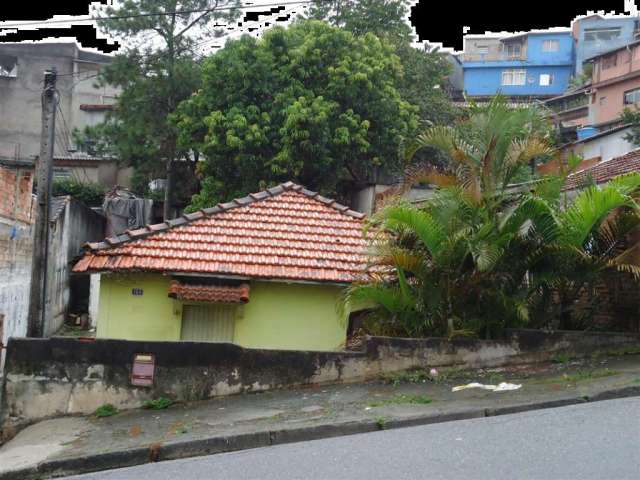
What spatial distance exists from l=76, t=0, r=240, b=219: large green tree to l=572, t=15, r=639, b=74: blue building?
32.2 m

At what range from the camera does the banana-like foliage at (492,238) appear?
10.4 meters

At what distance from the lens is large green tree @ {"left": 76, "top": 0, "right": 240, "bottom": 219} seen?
27625 millimetres

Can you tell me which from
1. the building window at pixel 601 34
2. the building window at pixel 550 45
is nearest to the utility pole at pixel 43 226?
the building window at pixel 601 34

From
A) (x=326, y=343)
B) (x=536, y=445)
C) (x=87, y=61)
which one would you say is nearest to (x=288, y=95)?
(x=326, y=343)

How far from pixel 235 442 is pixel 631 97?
38.2 meters

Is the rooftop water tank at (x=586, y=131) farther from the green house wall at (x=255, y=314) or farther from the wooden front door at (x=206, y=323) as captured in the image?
the wooden front door at (x=206, y=323)

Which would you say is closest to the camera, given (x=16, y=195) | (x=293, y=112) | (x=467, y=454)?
(x=467, y=454)

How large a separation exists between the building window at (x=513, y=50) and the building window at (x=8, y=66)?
35.4m

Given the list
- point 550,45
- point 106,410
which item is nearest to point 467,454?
point 106,410

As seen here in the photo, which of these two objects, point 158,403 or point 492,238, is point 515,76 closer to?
point 492,238

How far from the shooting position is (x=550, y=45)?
53.3 m

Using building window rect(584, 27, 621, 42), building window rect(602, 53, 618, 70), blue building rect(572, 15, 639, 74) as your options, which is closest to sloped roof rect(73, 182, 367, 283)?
building window rect(602, 53, 618, 70)

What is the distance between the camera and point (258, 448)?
806cm

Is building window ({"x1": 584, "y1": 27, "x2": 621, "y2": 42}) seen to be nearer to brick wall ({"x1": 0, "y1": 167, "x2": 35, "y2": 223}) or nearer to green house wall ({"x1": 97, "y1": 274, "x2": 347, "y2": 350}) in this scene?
brick wall ({"x1": 0, "y1": 167, "x2": 35, "y2": 223})
